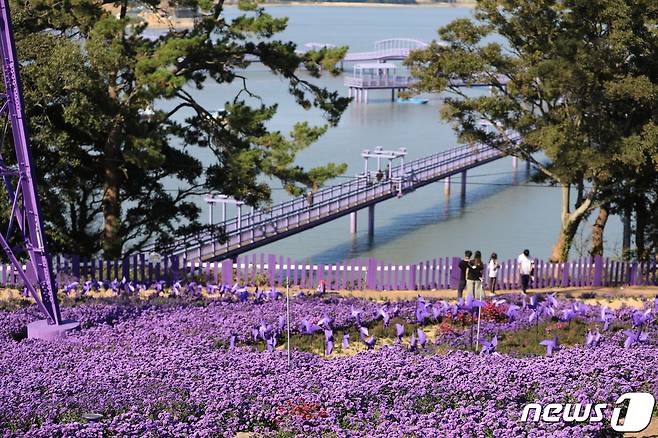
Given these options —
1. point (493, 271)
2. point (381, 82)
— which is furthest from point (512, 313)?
point (381, 82)

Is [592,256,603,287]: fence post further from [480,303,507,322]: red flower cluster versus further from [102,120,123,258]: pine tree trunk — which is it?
[102,120,123,258]: pine tree trunk

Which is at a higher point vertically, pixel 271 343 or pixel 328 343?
pixel 271 343

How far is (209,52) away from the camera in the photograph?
27812 mm

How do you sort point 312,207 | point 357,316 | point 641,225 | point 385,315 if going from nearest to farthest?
point 357,316, point 385,315, point 641,225, point 312,207

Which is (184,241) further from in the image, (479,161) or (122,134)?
(479,161)

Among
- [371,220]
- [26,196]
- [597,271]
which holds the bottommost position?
[371,220]

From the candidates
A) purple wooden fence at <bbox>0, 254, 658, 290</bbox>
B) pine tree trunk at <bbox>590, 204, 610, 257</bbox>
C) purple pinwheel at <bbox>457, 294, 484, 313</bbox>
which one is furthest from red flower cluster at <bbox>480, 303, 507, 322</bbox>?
pine tree trunk at <bbox>590, 204, 610, 257</bbox>

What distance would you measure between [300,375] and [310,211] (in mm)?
24909

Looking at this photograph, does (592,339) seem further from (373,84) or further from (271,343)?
(373,84)

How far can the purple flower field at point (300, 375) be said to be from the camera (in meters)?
14.3

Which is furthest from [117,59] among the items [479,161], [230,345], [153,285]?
[479,161]

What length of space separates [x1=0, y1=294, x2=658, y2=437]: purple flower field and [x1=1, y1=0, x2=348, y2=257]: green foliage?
6520 mm

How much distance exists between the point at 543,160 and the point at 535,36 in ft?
134

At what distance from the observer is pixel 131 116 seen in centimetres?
2697
